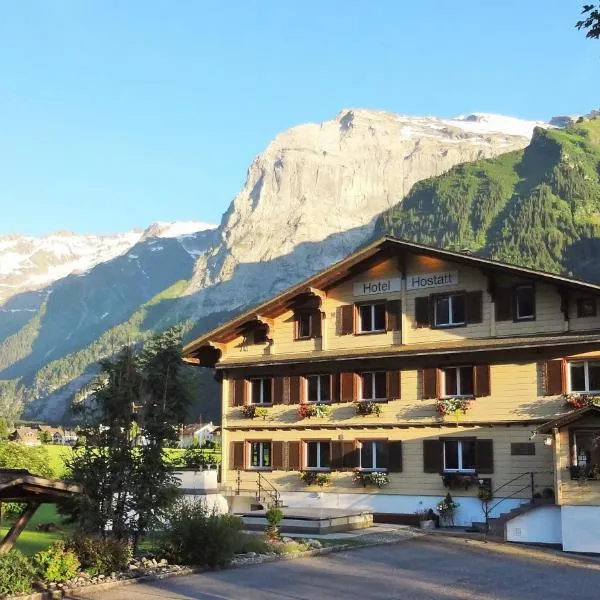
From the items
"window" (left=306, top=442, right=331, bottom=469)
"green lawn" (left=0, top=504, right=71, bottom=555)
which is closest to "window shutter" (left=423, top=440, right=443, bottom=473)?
"window" (left=306, top=442, right=331, bottom=469)

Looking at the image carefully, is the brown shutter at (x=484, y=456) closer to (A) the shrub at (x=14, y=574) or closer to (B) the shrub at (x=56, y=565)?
(B) the shrub at (x=56, y=565)

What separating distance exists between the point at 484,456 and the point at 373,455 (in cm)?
439

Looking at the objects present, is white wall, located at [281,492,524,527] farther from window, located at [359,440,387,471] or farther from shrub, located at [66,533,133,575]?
shrub, located at [66,533,133,575]

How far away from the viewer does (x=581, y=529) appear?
81.0 feet

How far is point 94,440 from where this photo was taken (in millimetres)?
19172

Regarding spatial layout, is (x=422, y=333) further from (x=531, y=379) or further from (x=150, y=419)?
(x=150, y=419)

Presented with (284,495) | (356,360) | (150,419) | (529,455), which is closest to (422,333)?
(356,360)

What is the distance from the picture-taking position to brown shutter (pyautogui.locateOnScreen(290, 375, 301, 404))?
33656 millimetres

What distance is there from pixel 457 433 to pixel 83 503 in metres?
15.2

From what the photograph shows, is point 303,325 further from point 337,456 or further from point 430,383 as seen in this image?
point 430,383

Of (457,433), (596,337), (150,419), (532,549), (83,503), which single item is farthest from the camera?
(457,433)

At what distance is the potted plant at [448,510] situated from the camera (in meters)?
29.2

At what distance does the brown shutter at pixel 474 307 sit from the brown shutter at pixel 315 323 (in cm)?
614

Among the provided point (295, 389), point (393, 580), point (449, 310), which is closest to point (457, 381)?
point (449, 310)
